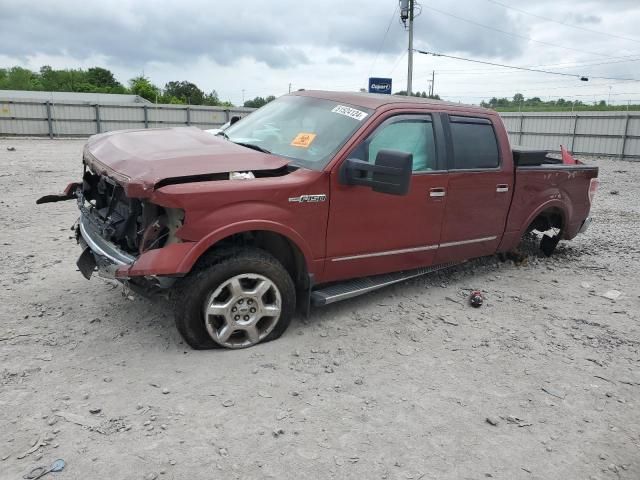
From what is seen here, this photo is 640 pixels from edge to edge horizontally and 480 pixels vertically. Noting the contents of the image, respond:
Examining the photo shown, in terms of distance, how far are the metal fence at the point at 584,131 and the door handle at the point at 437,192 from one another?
1759 cm

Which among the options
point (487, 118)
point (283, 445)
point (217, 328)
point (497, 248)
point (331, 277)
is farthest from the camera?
point (497, 248)

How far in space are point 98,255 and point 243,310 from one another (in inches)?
42.6

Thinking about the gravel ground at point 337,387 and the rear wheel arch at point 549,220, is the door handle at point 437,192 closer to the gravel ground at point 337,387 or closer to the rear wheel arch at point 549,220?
the gravel ground at point 337,387

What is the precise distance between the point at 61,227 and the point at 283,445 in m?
5.35

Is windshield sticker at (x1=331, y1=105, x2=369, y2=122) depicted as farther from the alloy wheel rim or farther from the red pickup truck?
the alloy wheel rim

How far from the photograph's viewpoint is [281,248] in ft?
13.5

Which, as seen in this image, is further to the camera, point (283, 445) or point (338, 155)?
point (338, 155)

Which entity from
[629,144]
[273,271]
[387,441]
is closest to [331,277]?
[273,271]

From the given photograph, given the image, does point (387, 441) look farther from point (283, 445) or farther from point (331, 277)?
point (331, 277)

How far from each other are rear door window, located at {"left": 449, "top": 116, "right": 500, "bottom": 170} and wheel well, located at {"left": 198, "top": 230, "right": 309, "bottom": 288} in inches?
68.9

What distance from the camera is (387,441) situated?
2.90 metres

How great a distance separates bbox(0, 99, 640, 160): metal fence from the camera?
22.3 m

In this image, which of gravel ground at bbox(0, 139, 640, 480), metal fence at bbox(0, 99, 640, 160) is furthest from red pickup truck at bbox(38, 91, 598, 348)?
metal fence at bbox(0, 99, 640, 160)

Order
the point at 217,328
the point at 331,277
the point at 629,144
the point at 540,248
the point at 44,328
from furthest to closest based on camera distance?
1. the point at 629,144
2. the point at 540,248
3. the point at 331,277
4. the point at 44,328
5. the point at 217,328
